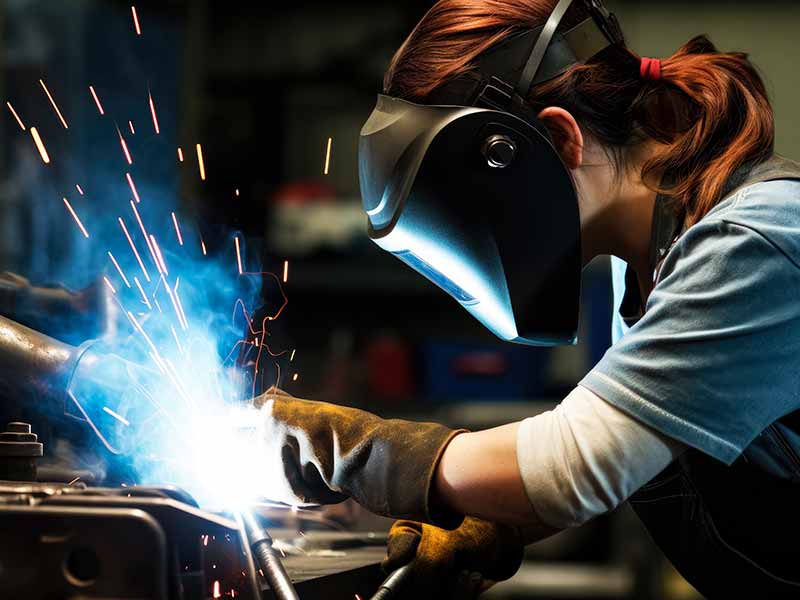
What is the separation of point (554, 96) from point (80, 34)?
2.74 m

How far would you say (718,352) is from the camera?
1.13 metres

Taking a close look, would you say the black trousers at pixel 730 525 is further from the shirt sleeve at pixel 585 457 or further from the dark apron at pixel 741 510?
the shirt sleeve at pixel 585 457

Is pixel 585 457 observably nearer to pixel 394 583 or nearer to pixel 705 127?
pixel 394 583

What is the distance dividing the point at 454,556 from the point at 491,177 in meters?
0.51

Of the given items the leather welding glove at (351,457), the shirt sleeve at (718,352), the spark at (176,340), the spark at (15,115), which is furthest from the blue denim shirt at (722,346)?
the spark at (15,115)

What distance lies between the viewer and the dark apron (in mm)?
1273

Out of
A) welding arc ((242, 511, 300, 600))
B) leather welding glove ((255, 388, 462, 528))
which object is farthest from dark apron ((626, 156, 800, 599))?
welding arc ((242, 511, 300, 600))

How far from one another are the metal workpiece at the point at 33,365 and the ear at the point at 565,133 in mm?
681

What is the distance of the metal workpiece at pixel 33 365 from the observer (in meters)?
1.30

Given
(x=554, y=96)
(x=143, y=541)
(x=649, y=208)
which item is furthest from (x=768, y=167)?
(x=143, y=541)

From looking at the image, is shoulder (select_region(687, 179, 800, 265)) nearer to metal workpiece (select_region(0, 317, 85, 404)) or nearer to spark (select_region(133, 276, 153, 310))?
metal workpiece (select_region(0, 317, 85, 404))

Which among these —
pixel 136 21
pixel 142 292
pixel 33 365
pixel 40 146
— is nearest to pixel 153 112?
pixel 136 21

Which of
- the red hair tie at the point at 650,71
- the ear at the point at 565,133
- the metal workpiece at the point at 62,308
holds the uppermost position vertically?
the red hair tie at the point at 650,71

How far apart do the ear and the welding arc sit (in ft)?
2.08
